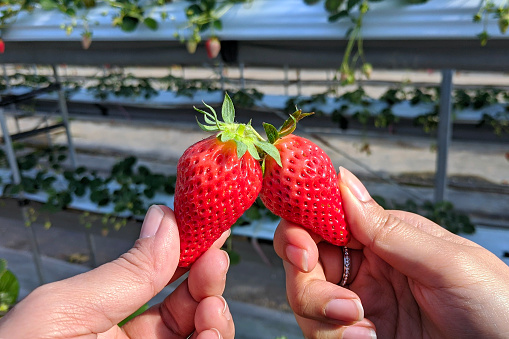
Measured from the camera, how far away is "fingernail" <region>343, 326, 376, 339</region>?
1.04 m

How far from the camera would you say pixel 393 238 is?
1027 millimetres

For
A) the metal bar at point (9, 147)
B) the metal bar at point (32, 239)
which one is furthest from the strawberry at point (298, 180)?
the metal bar at point (32, 239)

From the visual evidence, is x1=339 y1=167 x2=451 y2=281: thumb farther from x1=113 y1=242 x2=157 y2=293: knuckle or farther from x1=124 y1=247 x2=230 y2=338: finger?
x1=113 y1=242 x2=157 y2=293: knuckle

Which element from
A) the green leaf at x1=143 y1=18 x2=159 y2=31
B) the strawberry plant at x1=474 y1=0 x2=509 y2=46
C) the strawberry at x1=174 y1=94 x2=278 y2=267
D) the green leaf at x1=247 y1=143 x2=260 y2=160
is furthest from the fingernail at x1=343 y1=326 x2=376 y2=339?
the green leaf at x1=143 y1=18 x2=159 y2=31

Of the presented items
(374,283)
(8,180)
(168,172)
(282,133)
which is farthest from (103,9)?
(168,172)

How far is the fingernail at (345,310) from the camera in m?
0.99

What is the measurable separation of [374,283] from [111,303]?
0.79 meters

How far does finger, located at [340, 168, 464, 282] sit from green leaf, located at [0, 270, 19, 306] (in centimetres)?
96

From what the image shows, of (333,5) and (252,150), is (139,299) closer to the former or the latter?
(252,150)

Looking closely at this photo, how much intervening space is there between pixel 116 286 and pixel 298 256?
0.45m

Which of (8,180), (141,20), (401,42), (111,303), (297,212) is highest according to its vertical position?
(141,20)

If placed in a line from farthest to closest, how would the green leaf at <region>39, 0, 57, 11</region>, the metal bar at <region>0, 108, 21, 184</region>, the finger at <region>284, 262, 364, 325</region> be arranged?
the metal bar at <region>0, 108, 21, 184</region> < the green leaf at <region>39, 0, 57, 11</region> < the finger at <region>284, 262, 364, 325</region>

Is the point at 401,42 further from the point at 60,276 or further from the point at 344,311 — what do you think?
the point at 60,276

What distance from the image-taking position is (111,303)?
881mm
